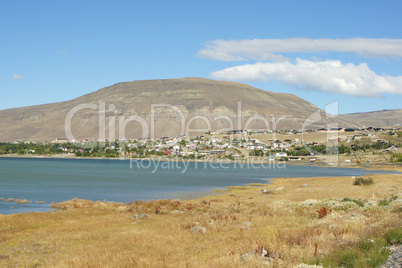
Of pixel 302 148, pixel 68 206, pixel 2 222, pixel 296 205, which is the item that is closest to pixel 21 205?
pixel 68 206

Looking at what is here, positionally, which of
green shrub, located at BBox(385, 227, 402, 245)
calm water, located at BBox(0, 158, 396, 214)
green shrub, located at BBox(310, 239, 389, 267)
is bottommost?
calm water, located at BBox(0, 158, 396, 214)

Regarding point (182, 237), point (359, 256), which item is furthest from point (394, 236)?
point (182, 237)

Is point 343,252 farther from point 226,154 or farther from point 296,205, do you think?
point 226,154

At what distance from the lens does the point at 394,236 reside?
13.2 m

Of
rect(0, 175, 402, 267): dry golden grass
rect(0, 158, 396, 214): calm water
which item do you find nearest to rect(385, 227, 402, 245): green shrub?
rect(0, 175, 402, 267): dry golden grass

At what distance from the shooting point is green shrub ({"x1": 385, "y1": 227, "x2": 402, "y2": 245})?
13.0m

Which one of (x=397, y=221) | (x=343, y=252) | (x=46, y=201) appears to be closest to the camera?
(x=343, y=252)

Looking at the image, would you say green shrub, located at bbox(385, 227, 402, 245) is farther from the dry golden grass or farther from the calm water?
the calm water

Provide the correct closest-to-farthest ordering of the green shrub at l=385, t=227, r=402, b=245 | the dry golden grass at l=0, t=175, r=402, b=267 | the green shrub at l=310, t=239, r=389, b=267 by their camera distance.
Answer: the green shrub at l=310, t=239, r=389, b=267 → the green shrub at l=385, t=227, r=402, b=245 → the dry golden grass at l=0, t=175, r=402, b=267

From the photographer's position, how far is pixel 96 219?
25922 mm

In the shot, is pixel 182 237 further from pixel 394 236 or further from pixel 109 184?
pixel 109 184

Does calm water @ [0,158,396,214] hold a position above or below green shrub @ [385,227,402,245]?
below

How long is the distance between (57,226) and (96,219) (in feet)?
9.90

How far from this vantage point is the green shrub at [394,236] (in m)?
13.0
